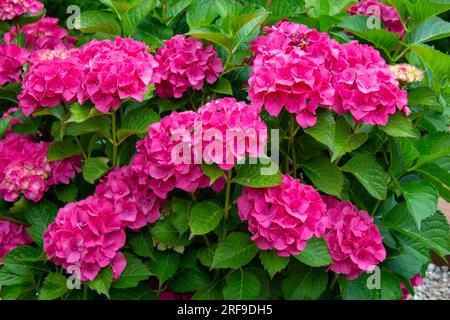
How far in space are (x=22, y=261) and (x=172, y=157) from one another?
625 mm

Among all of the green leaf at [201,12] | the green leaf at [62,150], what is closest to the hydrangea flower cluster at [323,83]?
the green leaf at [201,12]

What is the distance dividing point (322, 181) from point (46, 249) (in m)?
0.78

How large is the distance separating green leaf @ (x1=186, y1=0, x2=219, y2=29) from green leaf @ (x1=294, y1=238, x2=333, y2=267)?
2.52ft

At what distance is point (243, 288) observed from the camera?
5.66ft

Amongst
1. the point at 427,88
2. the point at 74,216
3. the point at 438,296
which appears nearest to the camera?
the point at 74,216

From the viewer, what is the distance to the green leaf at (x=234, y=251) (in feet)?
5.41

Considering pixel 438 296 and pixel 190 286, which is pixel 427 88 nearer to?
pixel 190 286

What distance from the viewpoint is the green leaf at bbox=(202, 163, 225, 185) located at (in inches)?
60.1

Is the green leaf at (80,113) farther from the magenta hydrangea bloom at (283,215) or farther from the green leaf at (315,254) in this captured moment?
→ the green leaf at (315,254)

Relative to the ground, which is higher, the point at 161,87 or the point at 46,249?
the point at 161,87

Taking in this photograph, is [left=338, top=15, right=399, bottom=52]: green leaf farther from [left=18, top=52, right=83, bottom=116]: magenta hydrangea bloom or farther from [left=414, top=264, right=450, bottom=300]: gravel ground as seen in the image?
[left=414, top=264, right=450, bottom=300]: gravel ground

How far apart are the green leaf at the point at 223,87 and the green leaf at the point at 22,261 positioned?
71cm

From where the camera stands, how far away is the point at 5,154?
1949mm
